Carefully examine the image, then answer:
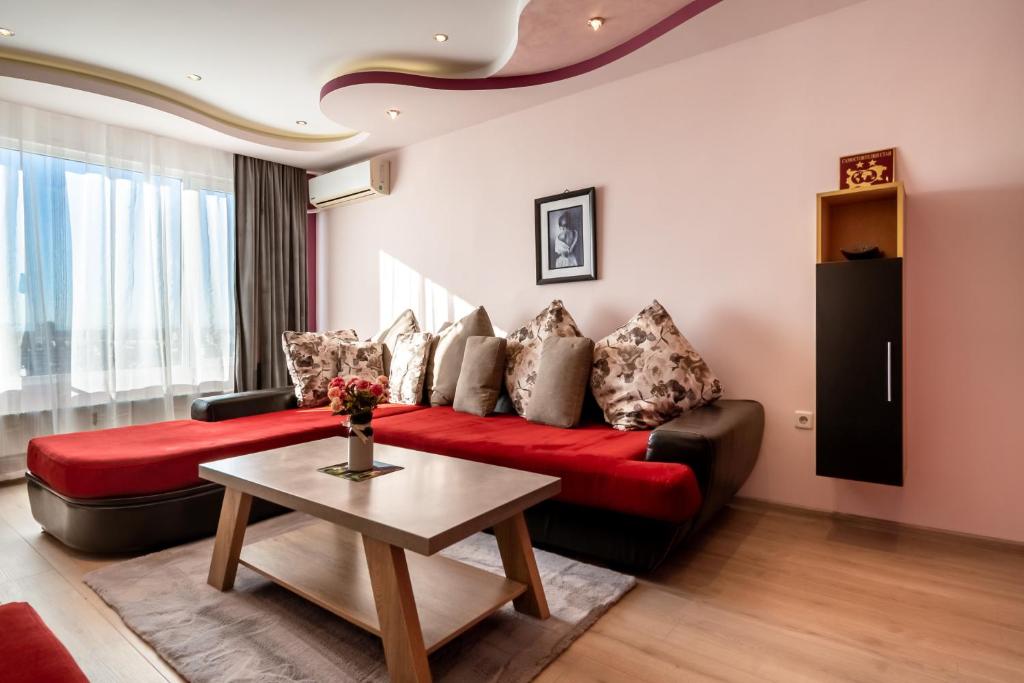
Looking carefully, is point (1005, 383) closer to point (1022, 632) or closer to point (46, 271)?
point (1022, 632)

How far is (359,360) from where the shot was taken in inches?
158

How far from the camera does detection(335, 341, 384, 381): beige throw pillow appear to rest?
393 cm

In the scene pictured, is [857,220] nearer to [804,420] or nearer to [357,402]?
[804,420]

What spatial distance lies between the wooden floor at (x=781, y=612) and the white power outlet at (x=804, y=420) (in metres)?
0.48

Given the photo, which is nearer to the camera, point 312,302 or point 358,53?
point 358,53

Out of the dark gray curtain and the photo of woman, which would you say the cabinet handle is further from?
the dark gray curtain

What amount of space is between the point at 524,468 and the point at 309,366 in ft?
6.95

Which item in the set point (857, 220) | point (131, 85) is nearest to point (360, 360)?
point (131, 85)

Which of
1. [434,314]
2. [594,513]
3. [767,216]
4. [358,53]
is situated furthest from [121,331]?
[767,216]

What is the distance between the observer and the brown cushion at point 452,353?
3.63 meters

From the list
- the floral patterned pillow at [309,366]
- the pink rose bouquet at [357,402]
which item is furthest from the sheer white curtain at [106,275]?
the pink rose bouquet at [357,402]

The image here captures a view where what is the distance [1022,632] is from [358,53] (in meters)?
3.89

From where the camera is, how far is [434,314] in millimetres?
4398

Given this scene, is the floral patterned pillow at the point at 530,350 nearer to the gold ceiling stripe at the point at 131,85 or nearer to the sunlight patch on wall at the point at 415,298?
the sunlight patch on wall at the point at 415,298
